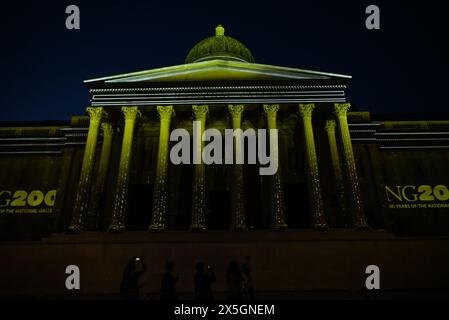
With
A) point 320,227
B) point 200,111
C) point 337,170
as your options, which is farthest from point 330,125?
point 200,111

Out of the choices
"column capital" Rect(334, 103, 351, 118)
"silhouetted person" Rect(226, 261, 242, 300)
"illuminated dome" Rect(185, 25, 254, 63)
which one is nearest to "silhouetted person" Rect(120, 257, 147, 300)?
"silhouetted person" Rect(226, 261, 242, 300)

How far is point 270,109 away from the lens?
27.1 metres

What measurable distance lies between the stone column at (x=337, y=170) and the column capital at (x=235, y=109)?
24.2ft

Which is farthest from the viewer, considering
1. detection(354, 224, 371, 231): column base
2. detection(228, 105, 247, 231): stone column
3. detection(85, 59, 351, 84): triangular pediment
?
detection(85, 59, 351, 84): triangular pediment

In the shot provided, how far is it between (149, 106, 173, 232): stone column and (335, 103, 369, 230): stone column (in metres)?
12.6

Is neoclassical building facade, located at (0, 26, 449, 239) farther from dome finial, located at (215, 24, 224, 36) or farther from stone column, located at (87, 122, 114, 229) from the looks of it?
dome finial, located at (215, 24, 224, 36)

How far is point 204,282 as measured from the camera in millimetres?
12836

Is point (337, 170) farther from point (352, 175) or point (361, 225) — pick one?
point (361, 225)

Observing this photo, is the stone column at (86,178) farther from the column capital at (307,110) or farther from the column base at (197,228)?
the column capital at (307,110)

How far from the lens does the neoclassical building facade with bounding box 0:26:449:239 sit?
25.5 meters

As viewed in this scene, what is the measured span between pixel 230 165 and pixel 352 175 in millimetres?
9056
